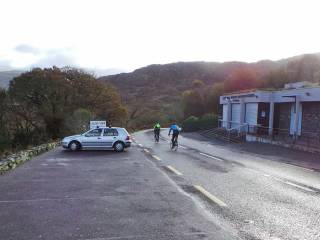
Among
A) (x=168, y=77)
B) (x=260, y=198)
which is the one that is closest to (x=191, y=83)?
(x=168, y=77)

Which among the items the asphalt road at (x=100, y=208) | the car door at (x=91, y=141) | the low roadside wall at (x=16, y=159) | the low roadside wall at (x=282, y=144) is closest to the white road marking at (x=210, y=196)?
the asphalt road at (x=100, y=208)

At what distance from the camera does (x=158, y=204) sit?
8.15 m

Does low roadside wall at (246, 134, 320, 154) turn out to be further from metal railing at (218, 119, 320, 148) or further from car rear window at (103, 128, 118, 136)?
car rear window at (103, 128, 118, 136)

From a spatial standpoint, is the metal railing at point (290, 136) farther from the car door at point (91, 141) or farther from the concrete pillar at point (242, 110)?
the car door at point (91, 141)

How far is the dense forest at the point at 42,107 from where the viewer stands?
35.8 m

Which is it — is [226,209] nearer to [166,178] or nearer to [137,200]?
[137,200]

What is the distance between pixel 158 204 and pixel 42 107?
31.1 m

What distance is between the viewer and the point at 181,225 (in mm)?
6531

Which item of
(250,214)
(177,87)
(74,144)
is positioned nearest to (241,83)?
(74,144)

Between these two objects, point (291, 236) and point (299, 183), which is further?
point (299, 183)

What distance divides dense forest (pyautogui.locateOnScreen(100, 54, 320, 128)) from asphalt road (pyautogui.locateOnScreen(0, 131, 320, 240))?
43469mm

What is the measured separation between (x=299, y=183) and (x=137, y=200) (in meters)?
5.27

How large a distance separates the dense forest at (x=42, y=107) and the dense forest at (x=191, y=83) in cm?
2187

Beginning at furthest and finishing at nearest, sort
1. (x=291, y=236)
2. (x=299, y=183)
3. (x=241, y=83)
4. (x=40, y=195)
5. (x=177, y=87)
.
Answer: (x=177, y=87) → (x=241, y=83) → (x=299, y=183) → (x=40, y=195) → (x=291, y=236)
